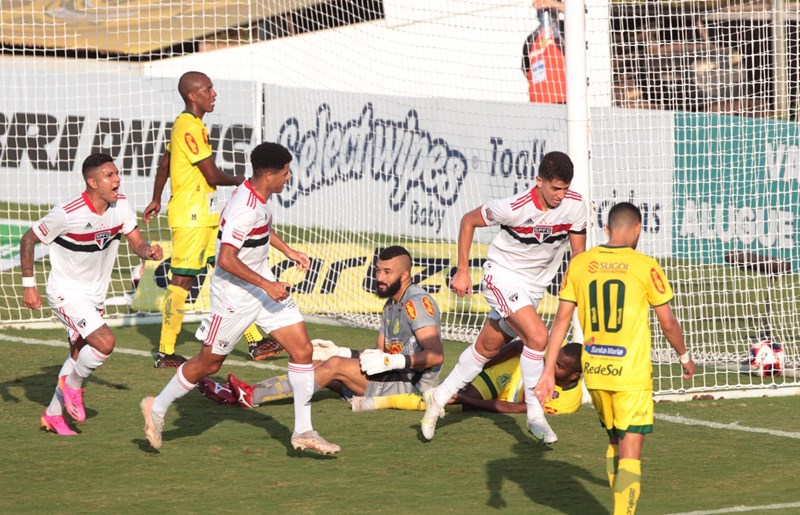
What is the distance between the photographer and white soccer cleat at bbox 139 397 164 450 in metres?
7.82

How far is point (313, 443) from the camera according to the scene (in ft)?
24.9

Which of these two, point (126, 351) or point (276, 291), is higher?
point (276, 291)

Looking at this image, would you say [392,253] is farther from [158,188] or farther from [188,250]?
[158,188]

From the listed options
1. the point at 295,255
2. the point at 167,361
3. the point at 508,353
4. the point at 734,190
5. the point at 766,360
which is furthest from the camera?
the point at 734,190

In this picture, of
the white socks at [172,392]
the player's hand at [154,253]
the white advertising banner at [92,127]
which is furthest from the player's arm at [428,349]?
the white advertising banner at [92,127]

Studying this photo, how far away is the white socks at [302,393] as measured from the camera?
7727 millimetres

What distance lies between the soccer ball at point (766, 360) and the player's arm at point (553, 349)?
4.49 meters

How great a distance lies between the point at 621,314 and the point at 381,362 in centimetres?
300

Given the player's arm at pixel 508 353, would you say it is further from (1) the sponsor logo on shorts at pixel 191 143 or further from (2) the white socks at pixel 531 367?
(1) the sponsor logo on shorts at pixel 191 143

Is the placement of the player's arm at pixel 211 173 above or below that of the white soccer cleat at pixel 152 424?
above

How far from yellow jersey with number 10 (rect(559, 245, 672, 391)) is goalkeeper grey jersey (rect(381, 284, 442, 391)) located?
287 cm

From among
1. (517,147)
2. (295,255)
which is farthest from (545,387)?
(517,147)

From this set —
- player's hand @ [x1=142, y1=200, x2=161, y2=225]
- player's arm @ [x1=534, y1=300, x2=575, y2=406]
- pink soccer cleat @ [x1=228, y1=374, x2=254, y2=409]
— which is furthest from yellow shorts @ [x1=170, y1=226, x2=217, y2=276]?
player's arm @ [x1=534, y1=300, x2=575, y2=406]

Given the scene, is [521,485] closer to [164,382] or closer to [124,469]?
[124,469]
